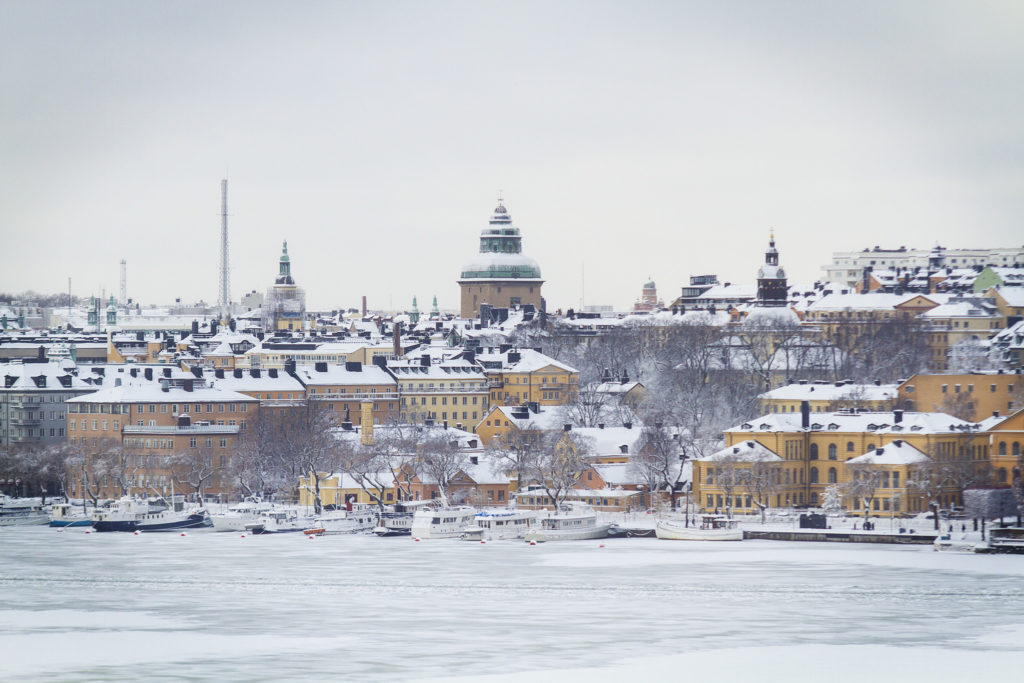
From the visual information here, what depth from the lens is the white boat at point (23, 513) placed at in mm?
74438

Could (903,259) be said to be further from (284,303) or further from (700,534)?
(700,534)

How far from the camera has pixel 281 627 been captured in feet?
158

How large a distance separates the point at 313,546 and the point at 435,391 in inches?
1389

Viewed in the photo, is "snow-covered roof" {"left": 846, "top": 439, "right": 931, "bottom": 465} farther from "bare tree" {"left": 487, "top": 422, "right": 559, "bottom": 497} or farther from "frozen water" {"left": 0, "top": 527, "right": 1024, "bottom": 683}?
"bare tree" {"left": 487, "top": 422, "right": 559, "bottom": 497}

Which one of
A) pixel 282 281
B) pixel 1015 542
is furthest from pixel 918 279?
pixel 1015 542

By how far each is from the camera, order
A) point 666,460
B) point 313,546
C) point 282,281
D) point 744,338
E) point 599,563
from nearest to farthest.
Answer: point 599,563 < point 313,546 < point 666,460 < point 744,338 < point 282,281

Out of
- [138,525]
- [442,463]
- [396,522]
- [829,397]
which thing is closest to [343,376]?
[829,397]

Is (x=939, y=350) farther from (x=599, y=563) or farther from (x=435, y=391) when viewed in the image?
(x=599, y=563)

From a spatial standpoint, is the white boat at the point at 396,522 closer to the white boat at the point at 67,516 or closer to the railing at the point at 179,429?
the white boat at the point at 67,516

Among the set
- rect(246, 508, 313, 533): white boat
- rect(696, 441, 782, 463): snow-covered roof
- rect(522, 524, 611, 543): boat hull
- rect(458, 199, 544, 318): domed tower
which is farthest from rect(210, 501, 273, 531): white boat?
rect(458, 199, 544, 318): domed tower

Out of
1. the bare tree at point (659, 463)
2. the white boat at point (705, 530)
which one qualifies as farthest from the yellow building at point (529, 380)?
the white boat at point (705, 530)

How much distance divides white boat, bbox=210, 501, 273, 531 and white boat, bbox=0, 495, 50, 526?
594cm

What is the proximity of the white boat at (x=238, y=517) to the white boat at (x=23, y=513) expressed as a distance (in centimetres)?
594

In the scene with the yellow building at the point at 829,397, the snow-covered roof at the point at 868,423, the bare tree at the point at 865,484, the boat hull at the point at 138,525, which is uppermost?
the yellow building at the point at 829,397
